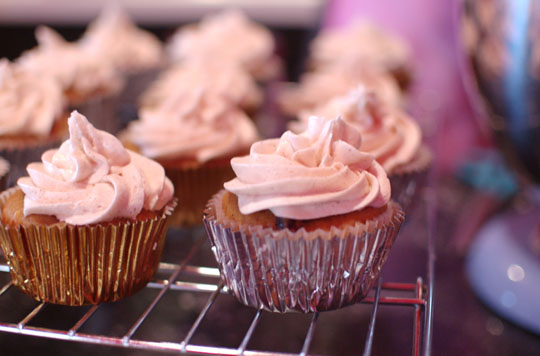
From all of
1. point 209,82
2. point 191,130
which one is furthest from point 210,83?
point 191,130

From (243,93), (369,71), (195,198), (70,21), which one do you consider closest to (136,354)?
(195,198)

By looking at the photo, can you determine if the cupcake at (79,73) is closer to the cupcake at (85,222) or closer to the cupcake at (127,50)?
the cupcake at (127,50)

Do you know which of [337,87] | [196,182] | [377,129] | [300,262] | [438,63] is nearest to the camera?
[300,262]

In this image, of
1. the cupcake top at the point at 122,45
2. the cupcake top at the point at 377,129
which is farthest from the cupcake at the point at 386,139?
the cupcake top at the point at 122,45

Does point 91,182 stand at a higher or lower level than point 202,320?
higher

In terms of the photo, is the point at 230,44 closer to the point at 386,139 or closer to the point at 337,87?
the point at 337,87

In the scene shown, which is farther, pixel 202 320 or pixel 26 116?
pixel 26 116
